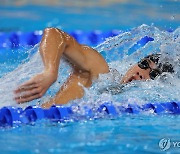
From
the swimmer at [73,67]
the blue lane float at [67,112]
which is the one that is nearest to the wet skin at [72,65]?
the swimmer at [73,67]

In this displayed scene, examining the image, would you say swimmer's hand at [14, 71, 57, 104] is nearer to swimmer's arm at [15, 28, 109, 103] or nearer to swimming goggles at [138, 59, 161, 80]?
swimmer's arm at [15, 28, 109, 103]

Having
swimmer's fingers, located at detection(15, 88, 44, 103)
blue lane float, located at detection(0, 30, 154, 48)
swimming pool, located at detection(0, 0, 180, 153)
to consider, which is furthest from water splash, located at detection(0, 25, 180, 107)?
blue lane float, located at detection(0, 30, 154, 48)

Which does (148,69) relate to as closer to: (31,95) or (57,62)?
(57,62)

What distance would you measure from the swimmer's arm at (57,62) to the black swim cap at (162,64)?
0.36 m

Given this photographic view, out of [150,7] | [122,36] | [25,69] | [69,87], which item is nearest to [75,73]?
[69,87]

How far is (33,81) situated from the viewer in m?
1.80

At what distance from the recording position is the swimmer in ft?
5.97

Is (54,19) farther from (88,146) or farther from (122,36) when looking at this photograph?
(88,146)

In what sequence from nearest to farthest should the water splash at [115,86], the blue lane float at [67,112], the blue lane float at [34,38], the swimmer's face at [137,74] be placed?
the blue lane float at [67,112], the water splash at [115,86], the swimmer's face at [137,74], the blue lane float at [34,38]

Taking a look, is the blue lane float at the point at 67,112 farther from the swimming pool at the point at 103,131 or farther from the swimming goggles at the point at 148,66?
Answer: the swimming goggles at the point at 148,66

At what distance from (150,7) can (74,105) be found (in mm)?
4376

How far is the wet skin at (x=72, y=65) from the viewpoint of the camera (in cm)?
187

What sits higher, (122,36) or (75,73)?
(122,36)

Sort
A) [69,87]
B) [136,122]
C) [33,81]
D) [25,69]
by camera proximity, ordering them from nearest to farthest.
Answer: [33,81] → [136,122] → [69,87] → [25,69]
